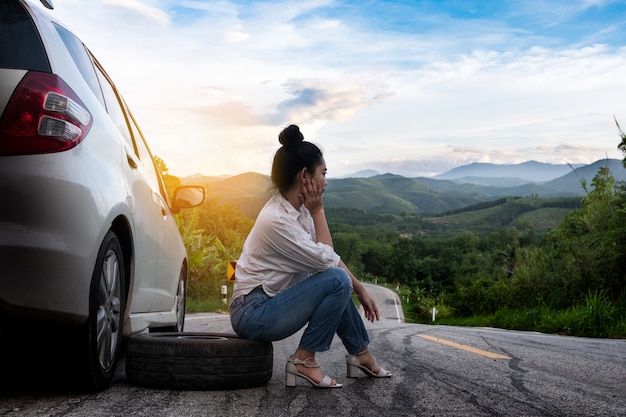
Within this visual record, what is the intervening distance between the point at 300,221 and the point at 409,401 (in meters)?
1.30

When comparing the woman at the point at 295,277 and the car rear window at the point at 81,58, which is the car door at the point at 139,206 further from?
the woman at the point at 295,277

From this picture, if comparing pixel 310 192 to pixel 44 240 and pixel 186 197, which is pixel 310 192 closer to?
pixel 44 240

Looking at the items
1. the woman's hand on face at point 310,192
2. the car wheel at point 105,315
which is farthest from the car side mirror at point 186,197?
the car wheel at point 105,315

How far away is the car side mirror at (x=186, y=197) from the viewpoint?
6.00 metres

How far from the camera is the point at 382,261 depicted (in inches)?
6599

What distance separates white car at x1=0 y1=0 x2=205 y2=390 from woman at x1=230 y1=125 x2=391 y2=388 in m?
0.72

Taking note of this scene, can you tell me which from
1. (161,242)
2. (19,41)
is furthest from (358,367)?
(19,41)

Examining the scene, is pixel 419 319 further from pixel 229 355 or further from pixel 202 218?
pixel 229 355

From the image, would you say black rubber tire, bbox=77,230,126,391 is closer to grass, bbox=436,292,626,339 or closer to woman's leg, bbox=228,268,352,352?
woman's leg, bbox=228,268,352,352

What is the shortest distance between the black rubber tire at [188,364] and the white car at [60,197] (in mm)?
156

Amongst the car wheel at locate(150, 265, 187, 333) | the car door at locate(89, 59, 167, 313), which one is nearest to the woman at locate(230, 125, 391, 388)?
the car door at locate(89, 59, 167, 313)

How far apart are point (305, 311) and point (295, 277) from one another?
0.28m

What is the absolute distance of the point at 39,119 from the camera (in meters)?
3.02

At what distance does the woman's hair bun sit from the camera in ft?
14.0
